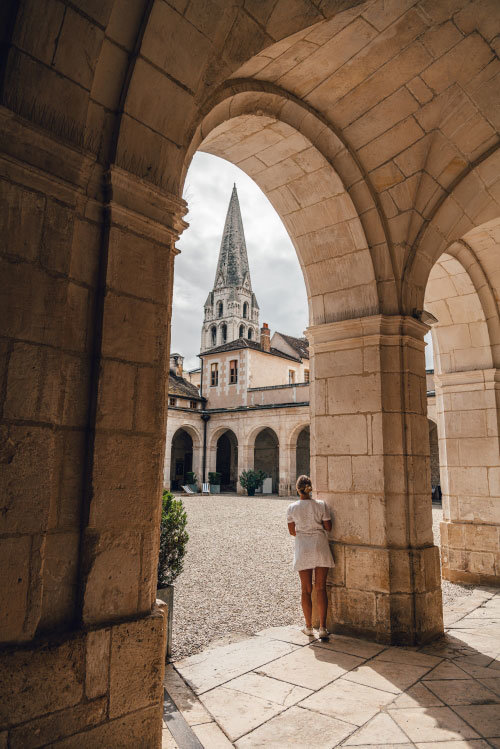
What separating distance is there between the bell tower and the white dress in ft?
119

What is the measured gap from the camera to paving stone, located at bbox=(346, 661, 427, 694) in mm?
2883

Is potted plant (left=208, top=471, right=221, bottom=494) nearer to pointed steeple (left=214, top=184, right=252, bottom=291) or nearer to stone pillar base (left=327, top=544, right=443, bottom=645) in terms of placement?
stone pillar base (left=327, top=544, right=443, bottom=645)

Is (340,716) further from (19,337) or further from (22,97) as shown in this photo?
(22,97)

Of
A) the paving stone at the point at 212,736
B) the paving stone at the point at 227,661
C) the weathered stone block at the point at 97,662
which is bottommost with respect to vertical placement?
the paving stone at the point at 227,661

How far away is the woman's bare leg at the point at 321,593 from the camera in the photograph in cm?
371

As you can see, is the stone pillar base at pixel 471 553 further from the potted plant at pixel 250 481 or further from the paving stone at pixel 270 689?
the potted plant at pixel 250 481

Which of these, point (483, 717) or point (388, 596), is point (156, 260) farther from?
point (388, 596)

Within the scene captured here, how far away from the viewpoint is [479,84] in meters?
3.53

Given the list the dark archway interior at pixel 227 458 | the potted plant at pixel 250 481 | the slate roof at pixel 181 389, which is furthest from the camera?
the dark archway interior at pixel 227 458

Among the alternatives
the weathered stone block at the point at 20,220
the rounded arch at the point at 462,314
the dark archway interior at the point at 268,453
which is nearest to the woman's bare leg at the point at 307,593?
the weathered stone block at the point at 20,220

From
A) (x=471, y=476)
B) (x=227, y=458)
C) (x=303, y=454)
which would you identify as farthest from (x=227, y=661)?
(x=227, y=458)

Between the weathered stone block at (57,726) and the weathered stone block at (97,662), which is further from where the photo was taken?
the weathered stone block at (97,662)

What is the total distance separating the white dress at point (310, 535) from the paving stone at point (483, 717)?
133 cm

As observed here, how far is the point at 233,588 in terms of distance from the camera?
18.5 ft
